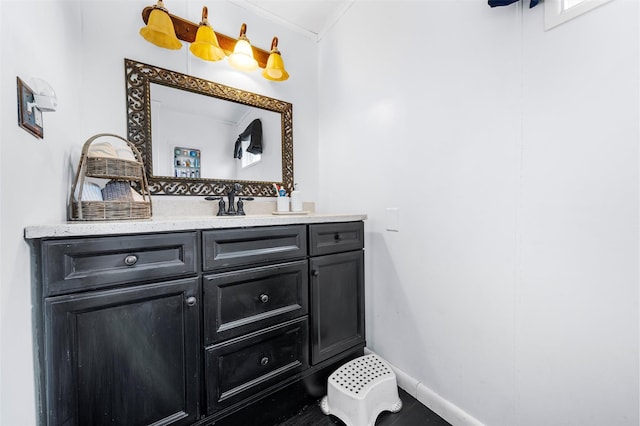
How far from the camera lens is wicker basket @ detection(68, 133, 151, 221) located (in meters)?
0.93

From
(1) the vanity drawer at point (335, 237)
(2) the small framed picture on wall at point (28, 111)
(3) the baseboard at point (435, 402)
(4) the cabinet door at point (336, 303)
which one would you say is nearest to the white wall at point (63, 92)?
(2) the small framed picture on wall at point (28, 111)

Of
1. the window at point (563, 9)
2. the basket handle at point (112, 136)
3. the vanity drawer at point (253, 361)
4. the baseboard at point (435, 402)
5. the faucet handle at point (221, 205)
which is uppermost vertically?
the window at point (563, 9)

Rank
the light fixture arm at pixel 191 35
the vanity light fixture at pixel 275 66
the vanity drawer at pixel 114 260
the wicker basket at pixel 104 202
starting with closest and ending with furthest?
the vanity drawer at pixel 114 260 < the wicker basket at pixel 104 202 < the light fixture arm at pixel 191 35 < the vanity light fixture at pixel 275 66

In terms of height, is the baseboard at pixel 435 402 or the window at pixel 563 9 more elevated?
the window at pixel 563 9

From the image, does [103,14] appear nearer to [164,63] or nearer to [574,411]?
[164,63]

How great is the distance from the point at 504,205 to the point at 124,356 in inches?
58.3

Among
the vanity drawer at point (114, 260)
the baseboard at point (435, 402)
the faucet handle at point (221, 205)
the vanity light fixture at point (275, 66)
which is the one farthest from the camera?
the vanity light fixture at point (275, 66)

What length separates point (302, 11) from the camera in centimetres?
179

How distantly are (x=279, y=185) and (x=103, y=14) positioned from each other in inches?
48.9

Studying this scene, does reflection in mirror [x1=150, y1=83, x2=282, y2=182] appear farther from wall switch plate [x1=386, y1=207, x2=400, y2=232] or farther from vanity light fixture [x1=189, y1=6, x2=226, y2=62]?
wall switch plate [x1=386, y1=207, x2=400, y2=232]

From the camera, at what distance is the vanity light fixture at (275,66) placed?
5.51 feet

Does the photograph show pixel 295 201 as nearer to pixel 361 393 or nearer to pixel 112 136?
pixel 112 136

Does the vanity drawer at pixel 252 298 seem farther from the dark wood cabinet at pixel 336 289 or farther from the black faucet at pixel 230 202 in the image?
the black faucet at pixel 230 202

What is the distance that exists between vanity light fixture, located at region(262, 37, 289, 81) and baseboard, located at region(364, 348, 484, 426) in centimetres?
195
